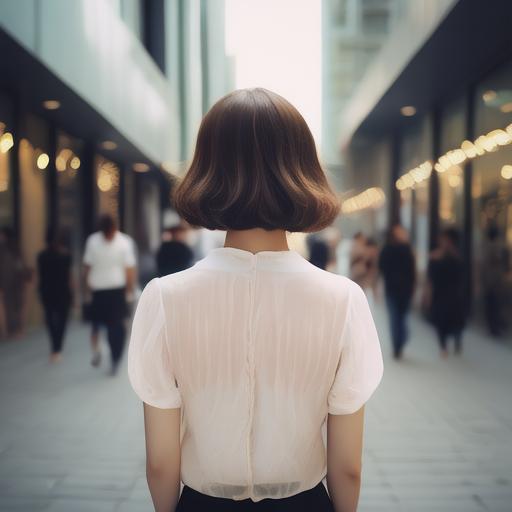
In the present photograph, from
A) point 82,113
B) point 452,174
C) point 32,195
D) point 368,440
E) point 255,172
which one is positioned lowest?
point 368,440

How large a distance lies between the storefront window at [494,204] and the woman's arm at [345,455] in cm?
880

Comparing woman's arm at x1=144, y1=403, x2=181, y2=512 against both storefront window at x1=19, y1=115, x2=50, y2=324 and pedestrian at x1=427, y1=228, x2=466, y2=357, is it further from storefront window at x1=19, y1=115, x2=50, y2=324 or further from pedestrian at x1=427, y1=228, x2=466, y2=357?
storefront window at x1=19, y1=115, x2=50, y2=324

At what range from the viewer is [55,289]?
344 inches

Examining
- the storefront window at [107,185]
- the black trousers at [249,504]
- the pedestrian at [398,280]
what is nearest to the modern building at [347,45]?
the storefront window at [107,185]

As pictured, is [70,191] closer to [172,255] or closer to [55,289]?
[172,255]

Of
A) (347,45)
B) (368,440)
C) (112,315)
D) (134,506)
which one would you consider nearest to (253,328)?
(134,506)

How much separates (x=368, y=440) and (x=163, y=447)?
4074 mm

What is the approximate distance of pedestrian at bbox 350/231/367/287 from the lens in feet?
49.6

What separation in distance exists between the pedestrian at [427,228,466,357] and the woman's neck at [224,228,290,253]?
785cm

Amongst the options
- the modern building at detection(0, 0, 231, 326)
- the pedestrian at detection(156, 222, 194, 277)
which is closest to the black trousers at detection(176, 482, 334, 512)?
the modern building at detection(0, 0, 231, 326)

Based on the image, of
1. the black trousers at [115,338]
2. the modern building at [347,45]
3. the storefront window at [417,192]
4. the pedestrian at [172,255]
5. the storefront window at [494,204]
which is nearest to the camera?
the black trousers at [115,338]

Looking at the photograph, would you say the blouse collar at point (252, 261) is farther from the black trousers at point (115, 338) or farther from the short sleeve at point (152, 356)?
the black trousers at point (115, 338)

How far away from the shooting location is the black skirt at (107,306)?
7996 millimetres

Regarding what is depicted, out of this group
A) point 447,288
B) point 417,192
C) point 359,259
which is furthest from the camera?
point 417,192
